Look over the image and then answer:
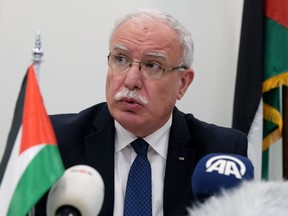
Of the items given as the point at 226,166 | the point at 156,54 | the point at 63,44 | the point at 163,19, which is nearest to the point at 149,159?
the point at 156,54

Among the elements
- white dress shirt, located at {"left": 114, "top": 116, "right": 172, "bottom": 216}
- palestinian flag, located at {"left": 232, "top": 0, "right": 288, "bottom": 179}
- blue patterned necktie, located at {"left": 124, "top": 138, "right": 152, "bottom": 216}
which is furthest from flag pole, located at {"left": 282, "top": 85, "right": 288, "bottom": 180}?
blue patterned necktie, located at {"left": 124, "top": 138, "right": 152, "bottom": 216}

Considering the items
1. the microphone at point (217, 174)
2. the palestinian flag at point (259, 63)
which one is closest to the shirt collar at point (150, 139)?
the microphone at point (217, 174)

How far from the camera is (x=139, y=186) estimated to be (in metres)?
1.53

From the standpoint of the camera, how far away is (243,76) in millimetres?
2379

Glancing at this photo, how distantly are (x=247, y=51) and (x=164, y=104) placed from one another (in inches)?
35.6

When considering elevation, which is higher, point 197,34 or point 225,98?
point 197,34

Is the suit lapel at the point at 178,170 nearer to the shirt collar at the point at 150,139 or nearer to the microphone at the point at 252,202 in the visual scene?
the shirt collar at the point at 150,139

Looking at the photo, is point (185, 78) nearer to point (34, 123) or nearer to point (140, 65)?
point (140, 65)

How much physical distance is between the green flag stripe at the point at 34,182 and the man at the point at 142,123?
1.96ft

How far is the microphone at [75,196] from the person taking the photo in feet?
2.79

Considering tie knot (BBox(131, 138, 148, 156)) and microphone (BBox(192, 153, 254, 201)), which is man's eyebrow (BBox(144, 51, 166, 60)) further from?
microphone (BBox(192, 153, 254, 201))

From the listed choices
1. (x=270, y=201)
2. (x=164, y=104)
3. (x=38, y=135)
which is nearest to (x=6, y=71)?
(x=164, y=104)

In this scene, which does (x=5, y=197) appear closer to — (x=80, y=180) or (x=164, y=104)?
(x=80, y=180)

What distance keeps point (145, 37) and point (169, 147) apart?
0.38 metres
